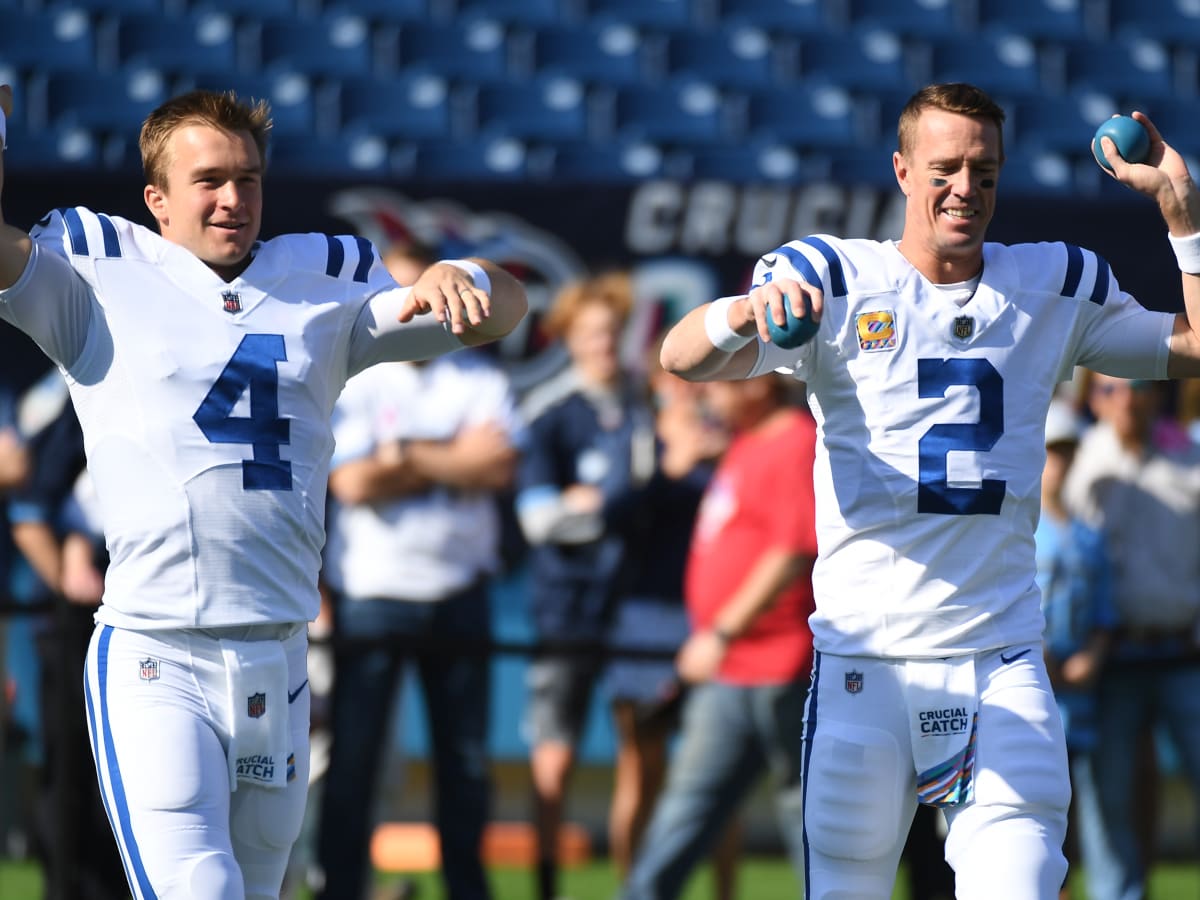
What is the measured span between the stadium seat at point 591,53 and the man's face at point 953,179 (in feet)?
21.8

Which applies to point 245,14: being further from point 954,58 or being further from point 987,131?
point 987,131

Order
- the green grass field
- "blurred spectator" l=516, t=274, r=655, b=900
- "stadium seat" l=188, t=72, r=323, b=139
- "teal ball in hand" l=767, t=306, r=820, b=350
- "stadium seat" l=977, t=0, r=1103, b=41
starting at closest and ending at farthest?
"teal ball in hand" l=767, t=306, r=820, b=350, "blurred spectator" l=516, t=274, r=655, b=900, the green grass field, "stadium seat" l=188, t=72, r=323, b=139, "stadium seat" l=977, t=0, r=1103, b=41

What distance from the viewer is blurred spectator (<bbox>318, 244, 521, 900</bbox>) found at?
18.4 ft

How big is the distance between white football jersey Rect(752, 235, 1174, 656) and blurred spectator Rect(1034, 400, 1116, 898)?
265 centimetres

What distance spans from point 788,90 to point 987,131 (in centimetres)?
682

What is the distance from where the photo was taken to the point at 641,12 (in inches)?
406

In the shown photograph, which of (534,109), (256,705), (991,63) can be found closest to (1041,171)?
(991,63)

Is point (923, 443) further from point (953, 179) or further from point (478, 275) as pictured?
point (478, 275)

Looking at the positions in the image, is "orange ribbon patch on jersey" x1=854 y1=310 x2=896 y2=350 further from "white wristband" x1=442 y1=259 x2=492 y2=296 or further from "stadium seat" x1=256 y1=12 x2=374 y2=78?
"stadium seat" x1=256 y1=12 x2=374 y2=78

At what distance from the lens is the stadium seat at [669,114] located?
982cm

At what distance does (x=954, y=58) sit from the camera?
10.5 meters

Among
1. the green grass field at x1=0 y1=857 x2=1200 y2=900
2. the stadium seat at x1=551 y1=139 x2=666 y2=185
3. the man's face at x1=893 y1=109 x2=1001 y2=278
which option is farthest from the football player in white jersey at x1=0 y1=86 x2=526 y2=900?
the stadium seat at x1=551 y1=139 x2=666 y2=185

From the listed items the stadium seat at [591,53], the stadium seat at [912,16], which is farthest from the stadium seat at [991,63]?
the stadium seat at [591,53]

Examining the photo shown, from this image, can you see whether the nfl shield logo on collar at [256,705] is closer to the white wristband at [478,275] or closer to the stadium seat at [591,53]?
the white wristband at [478,275]
